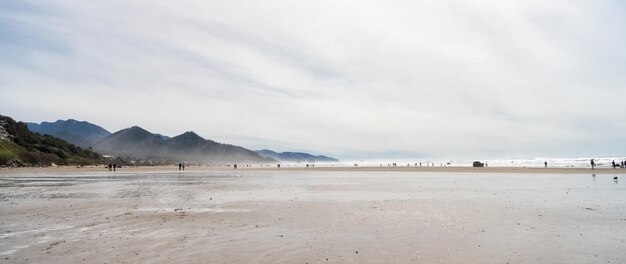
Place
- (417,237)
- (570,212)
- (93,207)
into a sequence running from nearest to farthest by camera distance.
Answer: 1. (417,237)
2. (570,212)
3. (93,207)

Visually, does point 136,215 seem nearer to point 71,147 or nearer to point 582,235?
point 582,235

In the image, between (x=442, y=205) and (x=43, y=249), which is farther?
(x=442, y=205)

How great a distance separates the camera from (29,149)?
128125mm

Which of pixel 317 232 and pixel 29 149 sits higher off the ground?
pixel 29 149

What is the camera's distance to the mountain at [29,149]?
110 m

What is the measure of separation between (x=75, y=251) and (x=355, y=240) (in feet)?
31.2

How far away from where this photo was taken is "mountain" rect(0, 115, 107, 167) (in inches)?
4322

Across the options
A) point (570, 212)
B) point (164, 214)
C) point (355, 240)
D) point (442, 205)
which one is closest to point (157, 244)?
point (355, 240)

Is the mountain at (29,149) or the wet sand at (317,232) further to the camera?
the mountain at (29,149)

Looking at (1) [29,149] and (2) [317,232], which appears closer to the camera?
(2) [317,232]

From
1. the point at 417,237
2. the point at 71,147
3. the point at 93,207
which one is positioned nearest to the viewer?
the point at 417,237

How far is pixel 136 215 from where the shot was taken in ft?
69.9

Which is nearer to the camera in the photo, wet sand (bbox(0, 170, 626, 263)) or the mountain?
wet sand (bbox(0, 170, 626, 263))

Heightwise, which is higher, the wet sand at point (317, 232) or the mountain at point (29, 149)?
the mountain at point (29, 149)
